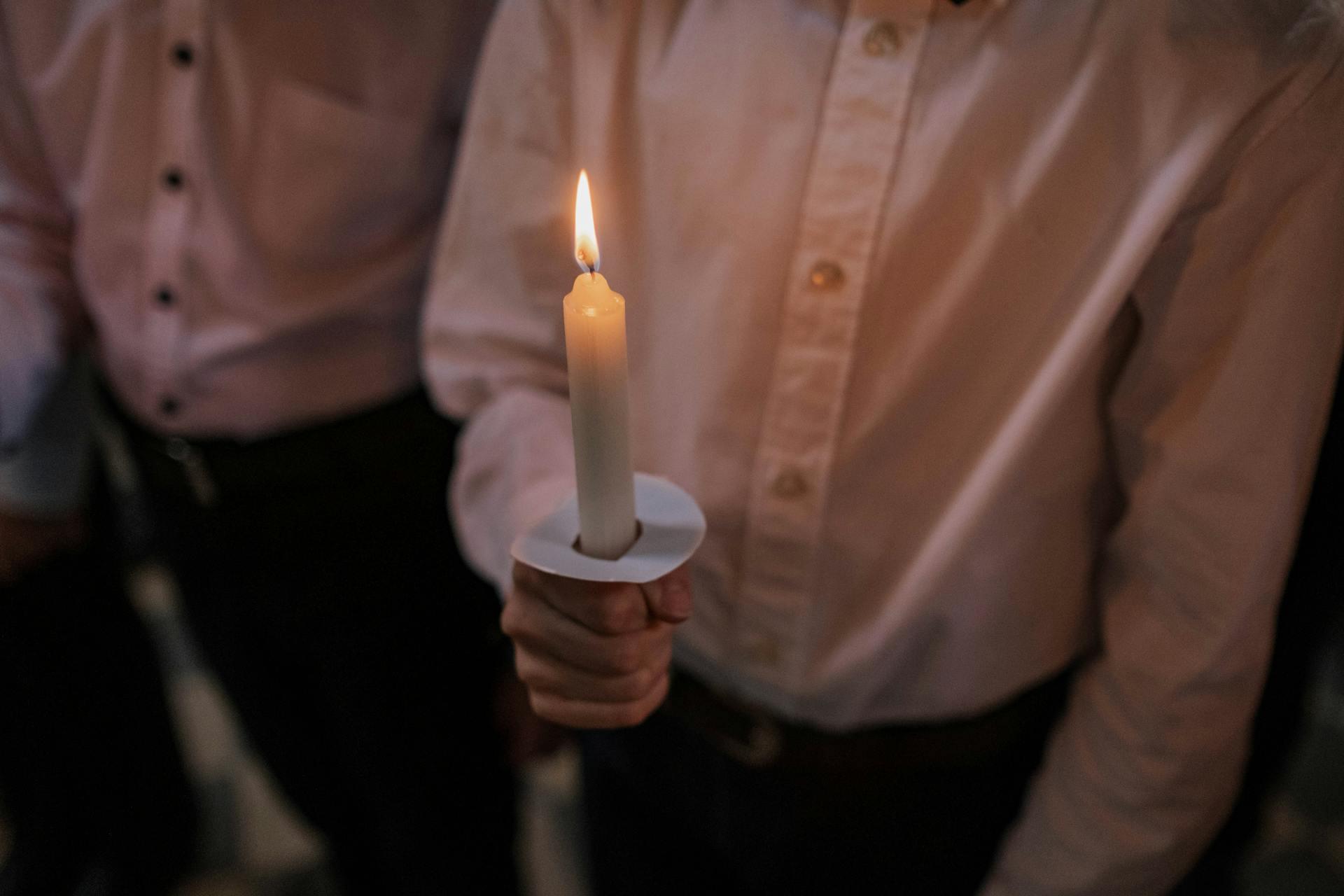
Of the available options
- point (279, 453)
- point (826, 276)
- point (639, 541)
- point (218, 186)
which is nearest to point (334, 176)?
point (218, 186)

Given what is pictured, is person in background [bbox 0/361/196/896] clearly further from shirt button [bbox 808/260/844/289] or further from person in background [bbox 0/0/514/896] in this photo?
shirt button [bbox 808/260/844/289]

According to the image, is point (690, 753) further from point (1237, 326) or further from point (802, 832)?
point (1237, 326)

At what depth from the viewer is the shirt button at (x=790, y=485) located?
23.9 inches

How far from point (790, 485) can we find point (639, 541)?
0.82ft

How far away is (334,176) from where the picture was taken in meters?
1.00

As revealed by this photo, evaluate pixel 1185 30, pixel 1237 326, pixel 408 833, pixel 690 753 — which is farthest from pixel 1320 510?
pixel 408 833

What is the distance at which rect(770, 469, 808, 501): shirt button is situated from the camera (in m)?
0.61

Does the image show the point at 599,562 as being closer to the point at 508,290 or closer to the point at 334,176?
the point at 508,290

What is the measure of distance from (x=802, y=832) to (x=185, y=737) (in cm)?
147

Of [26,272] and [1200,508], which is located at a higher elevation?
[1200,508]

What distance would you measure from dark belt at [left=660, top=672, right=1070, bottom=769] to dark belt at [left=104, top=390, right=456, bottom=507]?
617mm

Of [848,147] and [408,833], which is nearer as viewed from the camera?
[848,147]

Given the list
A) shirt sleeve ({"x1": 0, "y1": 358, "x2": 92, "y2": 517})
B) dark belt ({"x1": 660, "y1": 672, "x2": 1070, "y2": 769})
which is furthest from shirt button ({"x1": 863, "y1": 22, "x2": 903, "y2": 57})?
shirt sleeve ({"x1": 0, "y1": 358, "x2": 92, "y2": 517})

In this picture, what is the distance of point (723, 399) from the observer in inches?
24.3
